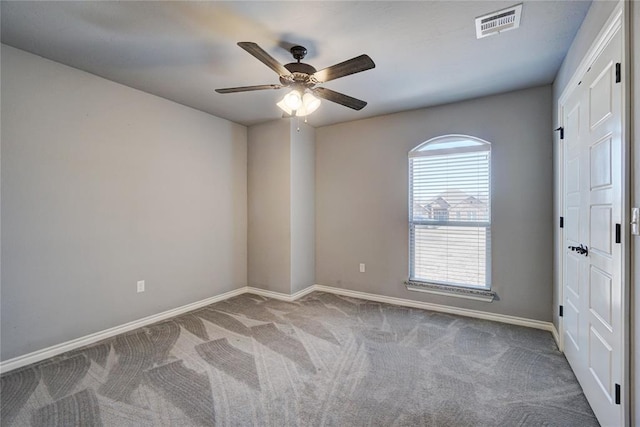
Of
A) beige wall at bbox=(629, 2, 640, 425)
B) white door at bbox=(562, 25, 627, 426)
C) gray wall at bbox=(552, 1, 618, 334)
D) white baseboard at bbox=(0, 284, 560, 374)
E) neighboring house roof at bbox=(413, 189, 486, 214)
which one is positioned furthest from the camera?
neighboring house roof at bbox=(413, 189, 486, 214)

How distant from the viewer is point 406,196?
3.96 metres

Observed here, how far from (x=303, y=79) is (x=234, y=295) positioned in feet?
10.8

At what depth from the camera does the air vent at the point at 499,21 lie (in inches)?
77.0

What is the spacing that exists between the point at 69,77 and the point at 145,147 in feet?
2.80

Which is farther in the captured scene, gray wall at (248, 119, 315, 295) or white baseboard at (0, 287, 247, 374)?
gray wall at (248, 119, 315, 295)

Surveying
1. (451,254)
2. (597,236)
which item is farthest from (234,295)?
(597,236)

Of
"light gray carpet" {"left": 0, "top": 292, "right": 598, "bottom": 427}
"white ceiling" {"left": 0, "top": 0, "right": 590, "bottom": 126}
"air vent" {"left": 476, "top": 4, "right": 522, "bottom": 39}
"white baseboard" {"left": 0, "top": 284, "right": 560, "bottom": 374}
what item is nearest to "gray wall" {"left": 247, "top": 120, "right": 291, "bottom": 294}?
"white baseboard" {"left": 0, "top": 284, "right": 560, "bottom": 374}

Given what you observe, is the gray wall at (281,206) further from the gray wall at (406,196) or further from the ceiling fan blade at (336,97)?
the ceiling fan blade at (336,97)

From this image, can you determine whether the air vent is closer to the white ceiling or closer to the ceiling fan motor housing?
the white ceiling

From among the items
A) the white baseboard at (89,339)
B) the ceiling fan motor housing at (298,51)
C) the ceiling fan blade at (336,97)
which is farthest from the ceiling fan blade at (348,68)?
the white baseboard at (89,339)

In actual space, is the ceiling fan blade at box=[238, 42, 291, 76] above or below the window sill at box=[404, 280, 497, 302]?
above

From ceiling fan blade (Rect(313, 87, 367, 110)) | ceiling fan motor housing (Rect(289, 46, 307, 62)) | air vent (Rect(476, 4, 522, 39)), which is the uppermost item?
air vent (Rect(476, 4, 522, 39))

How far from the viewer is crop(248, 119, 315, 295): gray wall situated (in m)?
4.22

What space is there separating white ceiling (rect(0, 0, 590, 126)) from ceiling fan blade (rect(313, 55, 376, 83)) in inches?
13.1
